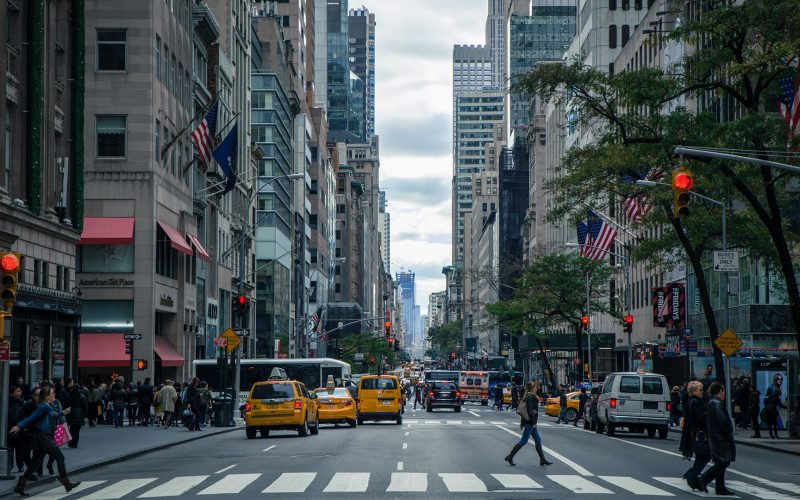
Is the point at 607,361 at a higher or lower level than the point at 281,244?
lower

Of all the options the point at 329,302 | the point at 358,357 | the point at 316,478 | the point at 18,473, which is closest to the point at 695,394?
the point at 316,478

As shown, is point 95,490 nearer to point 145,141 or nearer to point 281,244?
point 145,141

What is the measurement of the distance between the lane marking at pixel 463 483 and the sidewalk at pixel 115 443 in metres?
7.50

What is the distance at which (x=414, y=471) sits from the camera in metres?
23.4

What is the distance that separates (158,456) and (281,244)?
246 feet

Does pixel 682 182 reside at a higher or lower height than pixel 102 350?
higher

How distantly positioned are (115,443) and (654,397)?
56.8 feet

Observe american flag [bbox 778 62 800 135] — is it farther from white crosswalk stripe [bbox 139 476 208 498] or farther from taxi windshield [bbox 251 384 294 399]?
white crosswalk stripe [bbox 139 476 208 498]

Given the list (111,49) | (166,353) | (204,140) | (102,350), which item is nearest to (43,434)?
(204,140)

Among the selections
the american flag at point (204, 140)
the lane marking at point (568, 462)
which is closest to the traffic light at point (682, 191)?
the lane marking at point (568, 462)

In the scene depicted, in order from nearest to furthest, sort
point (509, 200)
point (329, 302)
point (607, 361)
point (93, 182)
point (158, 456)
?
point (158, 456)
point (93, 182)
point (607, 361)
point (329, 302)
point (509, 200)

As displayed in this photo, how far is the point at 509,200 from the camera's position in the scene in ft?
582

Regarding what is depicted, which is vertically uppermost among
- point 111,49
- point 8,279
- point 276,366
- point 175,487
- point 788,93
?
point 111,49

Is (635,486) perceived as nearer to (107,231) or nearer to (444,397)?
(107,231)
